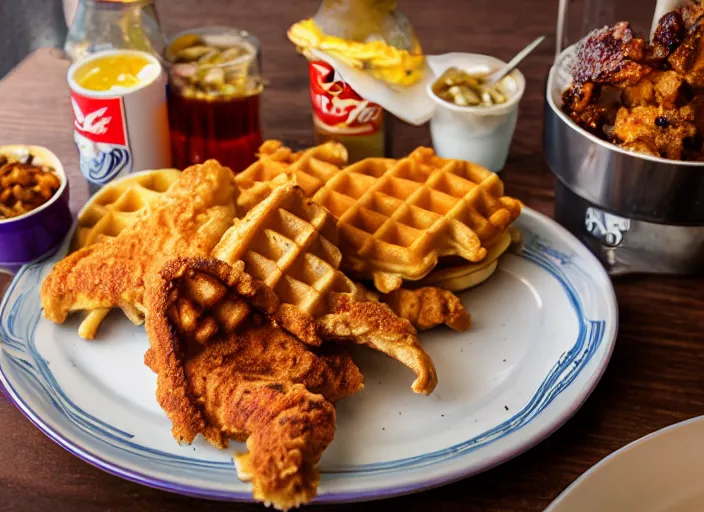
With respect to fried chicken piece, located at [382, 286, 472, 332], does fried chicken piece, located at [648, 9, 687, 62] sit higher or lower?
higher

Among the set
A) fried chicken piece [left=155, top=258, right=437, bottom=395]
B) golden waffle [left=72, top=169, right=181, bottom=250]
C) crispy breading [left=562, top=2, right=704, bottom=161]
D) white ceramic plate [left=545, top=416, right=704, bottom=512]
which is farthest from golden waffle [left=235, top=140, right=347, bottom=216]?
white ceramic plate [left=545, top=416, right=704, bottom=512]

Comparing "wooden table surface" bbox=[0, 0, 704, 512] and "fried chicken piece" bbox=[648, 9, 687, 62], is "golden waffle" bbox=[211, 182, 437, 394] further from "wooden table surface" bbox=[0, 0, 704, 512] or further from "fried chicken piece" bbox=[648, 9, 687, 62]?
"fried chicken piece" bbox=[648, 9, 687, 62]

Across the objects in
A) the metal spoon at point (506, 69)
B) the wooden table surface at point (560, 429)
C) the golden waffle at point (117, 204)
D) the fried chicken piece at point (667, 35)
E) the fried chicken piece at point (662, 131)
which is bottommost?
the wooden table surface at point (560, 429)

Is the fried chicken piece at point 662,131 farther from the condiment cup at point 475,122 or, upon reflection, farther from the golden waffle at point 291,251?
the golden waffle at point 291,251

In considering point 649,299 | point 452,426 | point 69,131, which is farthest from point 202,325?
point 69,131

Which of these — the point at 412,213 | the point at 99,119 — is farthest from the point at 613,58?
the point at 99,119

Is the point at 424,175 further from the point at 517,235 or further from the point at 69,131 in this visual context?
the point at 69,131

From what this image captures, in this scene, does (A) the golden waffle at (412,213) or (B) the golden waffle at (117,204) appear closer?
(A) the golden waffle at (412,213)

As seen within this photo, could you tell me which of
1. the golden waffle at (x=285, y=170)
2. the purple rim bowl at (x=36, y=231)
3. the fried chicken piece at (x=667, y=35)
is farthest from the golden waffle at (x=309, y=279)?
the fried chicken piece at (x=667, y=35)
